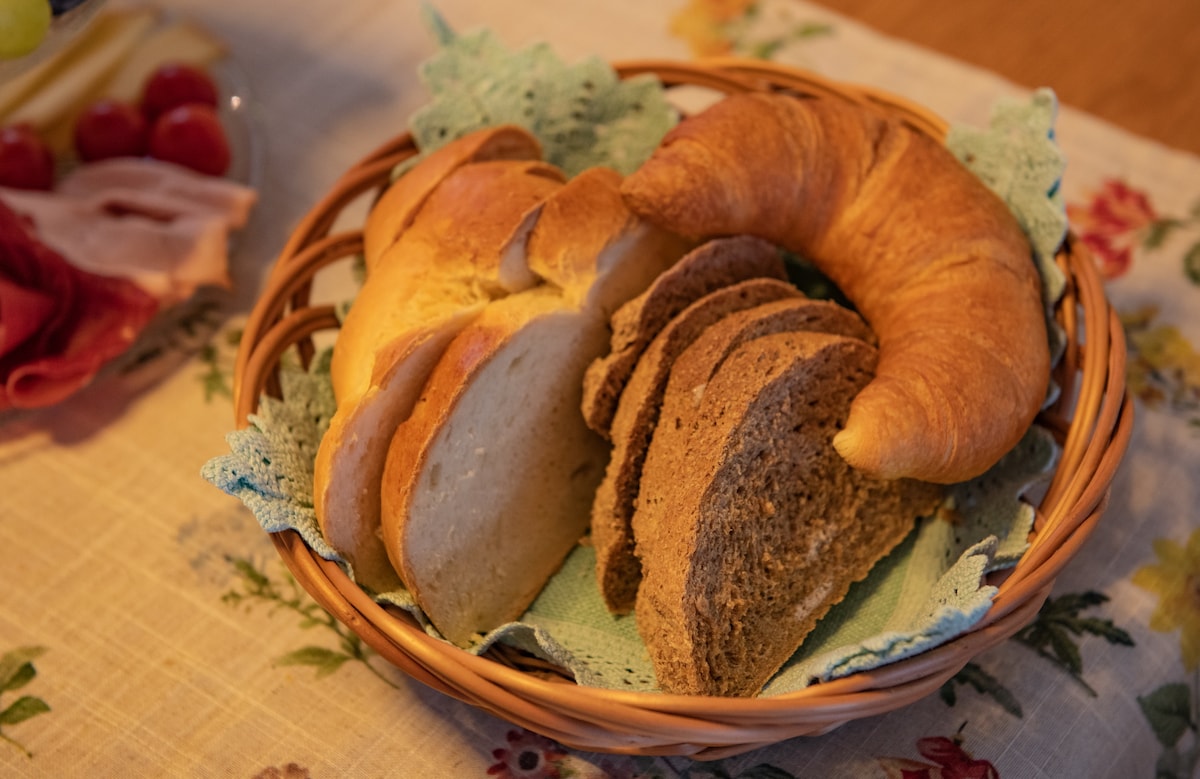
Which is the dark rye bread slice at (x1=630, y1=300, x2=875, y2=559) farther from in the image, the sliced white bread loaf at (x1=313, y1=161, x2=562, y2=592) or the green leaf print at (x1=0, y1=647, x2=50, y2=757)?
the green leaf print at (x1=0, y1=647, x2=50, y2=757)

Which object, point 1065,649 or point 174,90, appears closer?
point 1065,649

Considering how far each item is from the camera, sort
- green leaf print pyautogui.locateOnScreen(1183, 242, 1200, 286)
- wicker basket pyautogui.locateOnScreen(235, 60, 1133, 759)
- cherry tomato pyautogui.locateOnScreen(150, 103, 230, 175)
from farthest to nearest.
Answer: cherry tomato pyautogui.locateOnScreen(150, 103, 230, 175)
green leaf print pyautogui.locateOnScreen(1183, 242, 1200, 286)
wicker basket pyautogui.locateOnScreen(235, 60, 1133, 759)

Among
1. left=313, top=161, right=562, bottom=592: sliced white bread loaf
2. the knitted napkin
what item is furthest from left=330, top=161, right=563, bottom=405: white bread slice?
the knitted napkin

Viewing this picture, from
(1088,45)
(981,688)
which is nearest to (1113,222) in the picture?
→ (1088,45)

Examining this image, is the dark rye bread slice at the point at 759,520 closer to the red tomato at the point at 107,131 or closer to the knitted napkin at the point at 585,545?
the knitted napkin at the point at 585,545

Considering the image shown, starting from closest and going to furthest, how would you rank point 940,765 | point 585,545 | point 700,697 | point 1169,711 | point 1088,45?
point 700,697 < point 940,765 < point 1169,711 < point 585,545 < point 1088,45

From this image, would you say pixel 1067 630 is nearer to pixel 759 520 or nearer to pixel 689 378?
pixel 759 520

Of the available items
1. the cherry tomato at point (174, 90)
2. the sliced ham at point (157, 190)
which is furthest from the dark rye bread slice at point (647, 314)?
the cherry tomato at point (174, 90)
